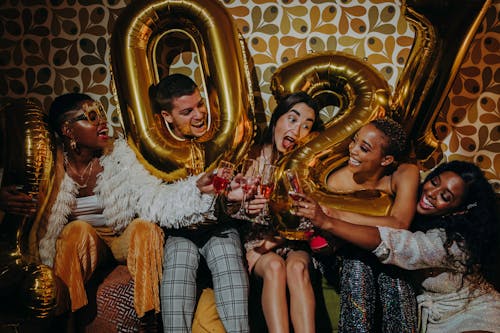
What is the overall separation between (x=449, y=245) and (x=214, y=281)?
106 cm

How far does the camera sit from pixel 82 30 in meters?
3.07

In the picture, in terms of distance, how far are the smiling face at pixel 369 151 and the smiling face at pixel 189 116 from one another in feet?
2.70

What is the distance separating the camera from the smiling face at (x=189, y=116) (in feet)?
8.28

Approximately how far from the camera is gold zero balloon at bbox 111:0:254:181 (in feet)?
8.02

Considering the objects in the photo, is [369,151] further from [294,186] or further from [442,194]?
[294,186]

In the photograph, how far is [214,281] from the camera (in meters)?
2.17

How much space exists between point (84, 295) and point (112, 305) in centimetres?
14

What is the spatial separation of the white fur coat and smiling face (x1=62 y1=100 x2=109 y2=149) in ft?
0.34

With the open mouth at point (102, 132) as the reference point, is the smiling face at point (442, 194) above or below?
below

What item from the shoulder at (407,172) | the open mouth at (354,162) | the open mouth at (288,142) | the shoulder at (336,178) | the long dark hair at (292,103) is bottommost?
the shoulder at (336,178)

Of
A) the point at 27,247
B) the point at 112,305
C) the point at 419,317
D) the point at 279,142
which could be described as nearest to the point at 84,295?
the point at 112,305

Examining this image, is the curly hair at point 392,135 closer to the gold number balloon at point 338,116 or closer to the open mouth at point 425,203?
the gold number balloon at point 338,116

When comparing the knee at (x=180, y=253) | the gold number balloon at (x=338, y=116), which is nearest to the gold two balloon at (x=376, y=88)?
the gold number balloon at (x=338, y=116)

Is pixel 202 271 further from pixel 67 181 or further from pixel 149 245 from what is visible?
pixel 67 181
